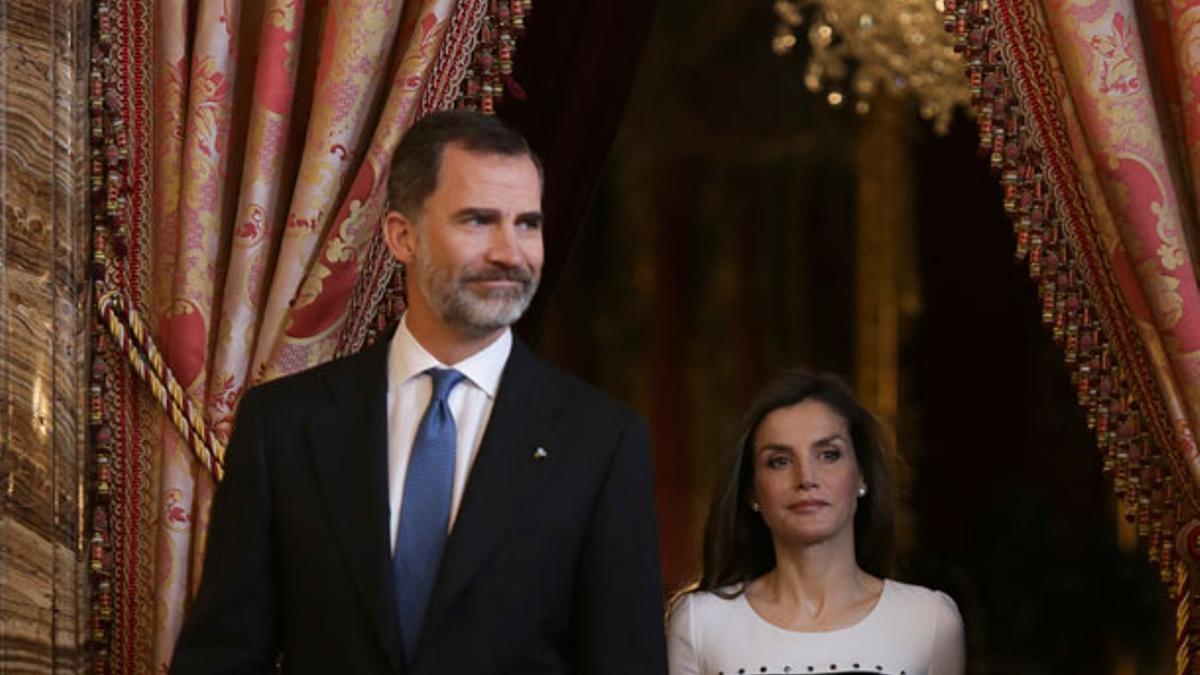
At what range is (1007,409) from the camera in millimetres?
6367

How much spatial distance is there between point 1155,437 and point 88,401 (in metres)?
1.68

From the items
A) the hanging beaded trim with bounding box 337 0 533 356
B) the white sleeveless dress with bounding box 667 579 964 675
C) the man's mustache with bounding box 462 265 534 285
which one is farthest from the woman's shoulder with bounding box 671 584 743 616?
the man's mustache with bounding box 462 265 534 285

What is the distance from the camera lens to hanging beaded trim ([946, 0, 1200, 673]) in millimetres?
3117

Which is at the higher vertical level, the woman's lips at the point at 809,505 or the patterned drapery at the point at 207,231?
the patterned drapery at the point at 207,231

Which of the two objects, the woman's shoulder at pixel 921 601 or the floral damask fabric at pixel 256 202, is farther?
the floral damask fabric at pixel 256 202

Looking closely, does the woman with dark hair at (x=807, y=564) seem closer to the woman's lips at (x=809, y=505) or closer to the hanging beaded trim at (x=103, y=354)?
the woman's lips at (x=809, y=505)

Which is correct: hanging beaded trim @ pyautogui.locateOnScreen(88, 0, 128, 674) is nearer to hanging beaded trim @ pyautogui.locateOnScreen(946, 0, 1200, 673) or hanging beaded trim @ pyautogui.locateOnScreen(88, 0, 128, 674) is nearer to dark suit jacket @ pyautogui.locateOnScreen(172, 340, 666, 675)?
dark suit jacket @ pyautogui.locateOnScreen(172, 340, 666, 675)

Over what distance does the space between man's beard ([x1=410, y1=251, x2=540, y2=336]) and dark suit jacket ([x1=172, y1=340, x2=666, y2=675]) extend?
3.8 inches

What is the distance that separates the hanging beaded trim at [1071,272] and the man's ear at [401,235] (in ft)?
3.31

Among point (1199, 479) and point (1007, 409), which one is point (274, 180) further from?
point (1007, 409)

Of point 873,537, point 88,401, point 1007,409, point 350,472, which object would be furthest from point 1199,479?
point 1007,409

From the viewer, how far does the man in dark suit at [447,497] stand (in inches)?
98.0

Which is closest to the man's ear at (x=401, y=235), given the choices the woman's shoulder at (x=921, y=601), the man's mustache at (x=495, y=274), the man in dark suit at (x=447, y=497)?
the man in dark suit at (x=447, y=497)

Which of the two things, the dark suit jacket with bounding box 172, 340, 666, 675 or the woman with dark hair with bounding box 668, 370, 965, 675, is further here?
the woman with dark hair with bounding box 668, 370, 965, 675
